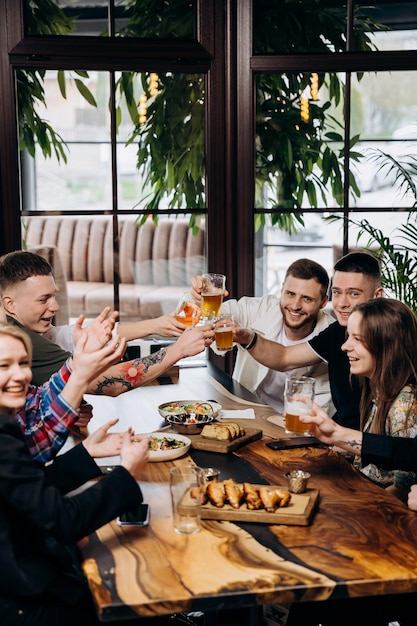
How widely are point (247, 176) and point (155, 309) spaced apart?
0.83m

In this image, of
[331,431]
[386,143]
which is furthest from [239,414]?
[386,143]

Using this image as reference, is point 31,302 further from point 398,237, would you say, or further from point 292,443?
point 398,237

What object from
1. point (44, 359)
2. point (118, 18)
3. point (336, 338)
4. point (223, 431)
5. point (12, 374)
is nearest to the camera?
point (12, 374)

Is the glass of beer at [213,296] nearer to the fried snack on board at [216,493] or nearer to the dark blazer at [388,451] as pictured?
the dark blazer at [388,451]

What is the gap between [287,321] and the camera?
3770 millimetres

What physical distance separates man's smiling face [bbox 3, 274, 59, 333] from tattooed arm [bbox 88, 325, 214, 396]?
305mm

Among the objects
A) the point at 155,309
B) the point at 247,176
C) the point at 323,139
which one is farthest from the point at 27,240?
the point at 323,139

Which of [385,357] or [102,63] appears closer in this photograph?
[385,357]

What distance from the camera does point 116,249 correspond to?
430 cm

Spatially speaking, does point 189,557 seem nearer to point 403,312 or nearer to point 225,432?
point 225,432

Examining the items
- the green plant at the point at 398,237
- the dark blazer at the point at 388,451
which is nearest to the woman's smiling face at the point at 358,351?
the dark blazer at the point at 388,451

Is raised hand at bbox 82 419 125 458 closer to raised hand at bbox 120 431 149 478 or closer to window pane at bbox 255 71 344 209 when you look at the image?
raised hand at bbox 120 431 149 478

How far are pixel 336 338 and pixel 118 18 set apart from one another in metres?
1.92

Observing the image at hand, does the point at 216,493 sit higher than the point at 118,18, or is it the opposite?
the point at 118,18
